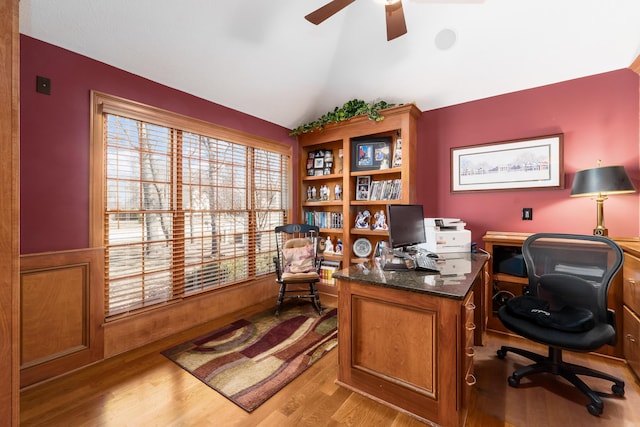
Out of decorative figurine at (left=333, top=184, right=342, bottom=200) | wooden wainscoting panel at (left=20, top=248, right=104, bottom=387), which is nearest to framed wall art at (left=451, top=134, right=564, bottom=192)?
decorative figurine at (left=333, top=184, right=342, bottom=200)

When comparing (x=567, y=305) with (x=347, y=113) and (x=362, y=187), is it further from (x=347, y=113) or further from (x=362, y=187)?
(x=347, y=113)

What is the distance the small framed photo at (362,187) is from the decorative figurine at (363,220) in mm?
226

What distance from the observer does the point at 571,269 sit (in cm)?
193

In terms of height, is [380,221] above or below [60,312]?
above

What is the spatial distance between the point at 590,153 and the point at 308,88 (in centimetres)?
299

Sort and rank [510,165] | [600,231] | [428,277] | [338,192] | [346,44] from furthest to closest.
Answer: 1. [338,192]
2. [346,44]
3. [510,165]
4. [600,231]
5. [428,277]

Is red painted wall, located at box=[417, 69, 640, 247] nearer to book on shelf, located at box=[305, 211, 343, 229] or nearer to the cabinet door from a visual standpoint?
the cabinet door

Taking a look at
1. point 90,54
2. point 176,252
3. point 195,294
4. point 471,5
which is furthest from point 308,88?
point 195,294

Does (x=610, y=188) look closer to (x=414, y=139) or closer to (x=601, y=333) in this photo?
(x=601, y=333)

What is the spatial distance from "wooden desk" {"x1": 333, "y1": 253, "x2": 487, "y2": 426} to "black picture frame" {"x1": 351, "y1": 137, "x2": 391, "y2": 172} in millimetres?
1888

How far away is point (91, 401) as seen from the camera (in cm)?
173

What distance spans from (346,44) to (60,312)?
3.62 meters

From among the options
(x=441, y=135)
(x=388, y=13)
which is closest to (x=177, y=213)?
(x=388, y=13)

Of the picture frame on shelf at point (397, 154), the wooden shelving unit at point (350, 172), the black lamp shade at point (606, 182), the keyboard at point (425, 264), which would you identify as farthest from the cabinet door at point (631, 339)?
the picture frame on shelf at point (397, 154)
